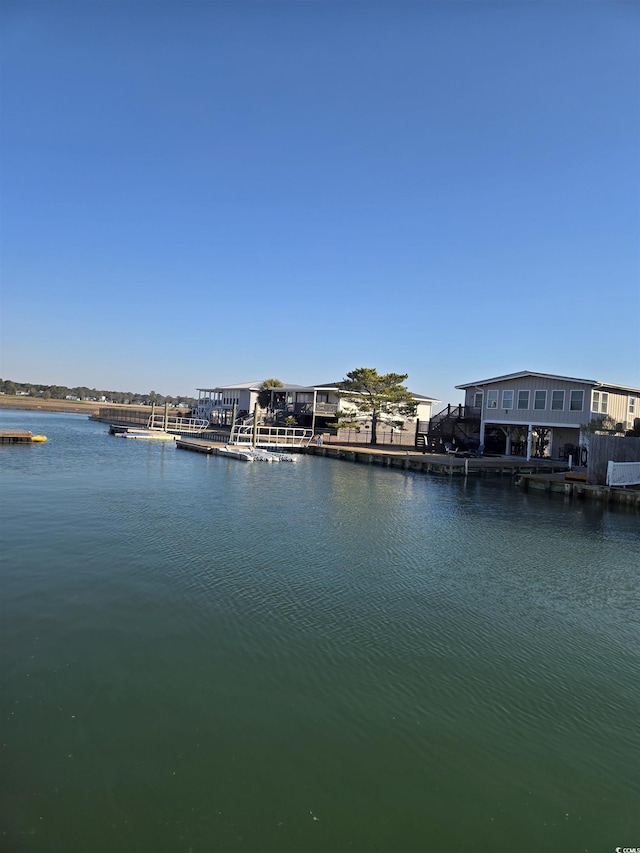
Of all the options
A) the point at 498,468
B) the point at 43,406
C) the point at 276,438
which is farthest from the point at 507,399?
the point at 43,406

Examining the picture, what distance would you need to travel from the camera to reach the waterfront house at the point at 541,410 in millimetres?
31859

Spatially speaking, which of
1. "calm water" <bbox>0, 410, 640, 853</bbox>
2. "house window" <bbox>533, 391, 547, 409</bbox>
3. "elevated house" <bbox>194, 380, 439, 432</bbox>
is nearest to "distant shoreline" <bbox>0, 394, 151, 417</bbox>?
"elevated house" <bbox>194, 380, 439, 432</bbox>

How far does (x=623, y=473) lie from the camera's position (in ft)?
80.8

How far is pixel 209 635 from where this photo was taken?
8094 mm

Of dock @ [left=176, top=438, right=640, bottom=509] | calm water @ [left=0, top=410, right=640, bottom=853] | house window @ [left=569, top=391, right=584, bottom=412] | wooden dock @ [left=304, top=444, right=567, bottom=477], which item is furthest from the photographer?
wooden dock @ [left=304, top=444, right=567, bottom=477]

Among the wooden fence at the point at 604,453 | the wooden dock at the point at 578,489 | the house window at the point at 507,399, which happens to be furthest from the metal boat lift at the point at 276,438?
the wooden fence at the point at 604,453

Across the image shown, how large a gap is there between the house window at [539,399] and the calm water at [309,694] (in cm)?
2005

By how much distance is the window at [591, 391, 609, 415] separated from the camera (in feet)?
104

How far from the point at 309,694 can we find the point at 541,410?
30.7m

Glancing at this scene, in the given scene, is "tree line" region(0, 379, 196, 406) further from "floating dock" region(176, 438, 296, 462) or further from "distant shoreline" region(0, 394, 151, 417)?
"floating dock" region(176, 438, 296, 462)

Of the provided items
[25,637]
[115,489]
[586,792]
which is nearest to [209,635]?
[25,637]

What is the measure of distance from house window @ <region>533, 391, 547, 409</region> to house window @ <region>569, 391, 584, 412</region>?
5.42ft

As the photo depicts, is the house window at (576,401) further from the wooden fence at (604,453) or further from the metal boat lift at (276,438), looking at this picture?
the metal boat lift at (276,438)

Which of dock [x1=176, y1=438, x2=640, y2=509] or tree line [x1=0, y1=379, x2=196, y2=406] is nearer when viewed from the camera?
dock [x1=176, y1=438, x2=640, y2=509]
